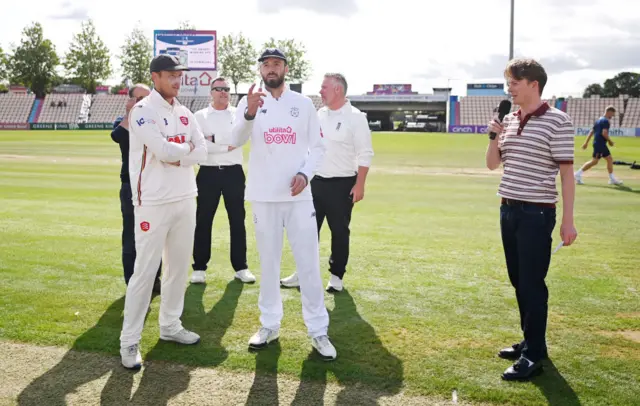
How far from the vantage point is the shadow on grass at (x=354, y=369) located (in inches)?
155

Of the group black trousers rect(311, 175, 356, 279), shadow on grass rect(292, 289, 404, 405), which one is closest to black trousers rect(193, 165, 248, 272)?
black trousers rect(311, 175, 356, 279)

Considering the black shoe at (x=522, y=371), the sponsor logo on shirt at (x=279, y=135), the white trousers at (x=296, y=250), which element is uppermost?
the sponsor logo on shirt at (x=279, y=135)

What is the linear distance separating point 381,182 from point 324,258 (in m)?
9.03

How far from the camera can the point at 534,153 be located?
4.12 metres

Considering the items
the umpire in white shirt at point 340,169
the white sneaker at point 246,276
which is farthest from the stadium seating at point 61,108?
the umpire in white shirt at point 340,169

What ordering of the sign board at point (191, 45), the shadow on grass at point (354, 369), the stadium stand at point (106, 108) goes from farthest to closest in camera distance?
the stadium stand at point (106, 108), the sign board at point (191, 45), the shadow on grass at point (354, 369)

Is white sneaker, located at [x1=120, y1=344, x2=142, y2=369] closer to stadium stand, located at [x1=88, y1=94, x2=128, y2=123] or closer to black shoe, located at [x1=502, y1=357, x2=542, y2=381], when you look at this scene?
black shoe, located at [x1=502, y1=357, x2=542, y2=381]

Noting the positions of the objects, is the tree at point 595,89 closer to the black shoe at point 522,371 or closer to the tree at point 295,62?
the tree at point 295,62

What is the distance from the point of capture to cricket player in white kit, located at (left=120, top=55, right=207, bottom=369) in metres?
4.40

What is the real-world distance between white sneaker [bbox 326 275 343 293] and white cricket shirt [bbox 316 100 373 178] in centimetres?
115

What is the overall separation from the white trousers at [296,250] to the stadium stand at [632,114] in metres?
64.6

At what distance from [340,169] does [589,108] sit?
69.0 m

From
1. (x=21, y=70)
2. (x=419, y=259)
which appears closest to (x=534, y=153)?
(x=419, y=259)

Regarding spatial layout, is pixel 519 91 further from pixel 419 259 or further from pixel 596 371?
pixel 419 259
